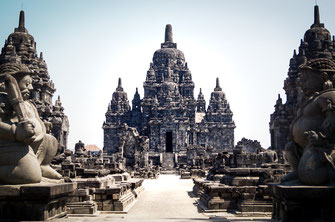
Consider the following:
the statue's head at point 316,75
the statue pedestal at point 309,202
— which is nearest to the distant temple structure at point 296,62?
the statue's head at point 316,75

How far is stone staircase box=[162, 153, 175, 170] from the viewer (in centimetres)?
4522

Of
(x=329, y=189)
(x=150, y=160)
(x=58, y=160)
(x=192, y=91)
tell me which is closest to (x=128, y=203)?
(x=58, y=160)

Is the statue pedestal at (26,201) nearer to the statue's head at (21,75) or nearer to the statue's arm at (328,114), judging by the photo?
the statue's head at (21,75)

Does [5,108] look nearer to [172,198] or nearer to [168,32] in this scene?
[172,198]

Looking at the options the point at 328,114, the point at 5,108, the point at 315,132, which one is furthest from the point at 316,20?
the point at 5,108

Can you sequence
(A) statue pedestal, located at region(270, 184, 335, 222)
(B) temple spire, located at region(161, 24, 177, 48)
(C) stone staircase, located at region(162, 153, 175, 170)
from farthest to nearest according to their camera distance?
(B) temple spire, located at region(161, 24, 177, 48) < (C) stone staircase, located at region(162, 153, 175, 170) < (A) statue pedestal, located at region(270, 184, 335, 222)

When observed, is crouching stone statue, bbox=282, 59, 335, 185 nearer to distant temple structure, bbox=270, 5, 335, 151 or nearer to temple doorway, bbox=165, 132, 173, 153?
distant temple structure, bbox=270, 5, 335, 151

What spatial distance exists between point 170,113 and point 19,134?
46.9 meters

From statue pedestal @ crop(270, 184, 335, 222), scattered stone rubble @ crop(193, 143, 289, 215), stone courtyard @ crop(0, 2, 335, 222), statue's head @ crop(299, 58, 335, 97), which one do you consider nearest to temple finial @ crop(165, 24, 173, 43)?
stone courtyard @ crop(0, 2, 335, 222)

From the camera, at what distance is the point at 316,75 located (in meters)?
5.58

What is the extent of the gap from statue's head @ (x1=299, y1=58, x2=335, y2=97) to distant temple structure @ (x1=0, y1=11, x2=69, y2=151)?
28.1 m

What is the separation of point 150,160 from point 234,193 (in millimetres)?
33541

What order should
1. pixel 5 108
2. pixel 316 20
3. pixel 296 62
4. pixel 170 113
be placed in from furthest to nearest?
pixel 170 113
pixel 316 20
pixel 296 62
pixel 5 108

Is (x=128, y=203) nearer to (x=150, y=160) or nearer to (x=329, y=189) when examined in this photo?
(x=329, y=189)
